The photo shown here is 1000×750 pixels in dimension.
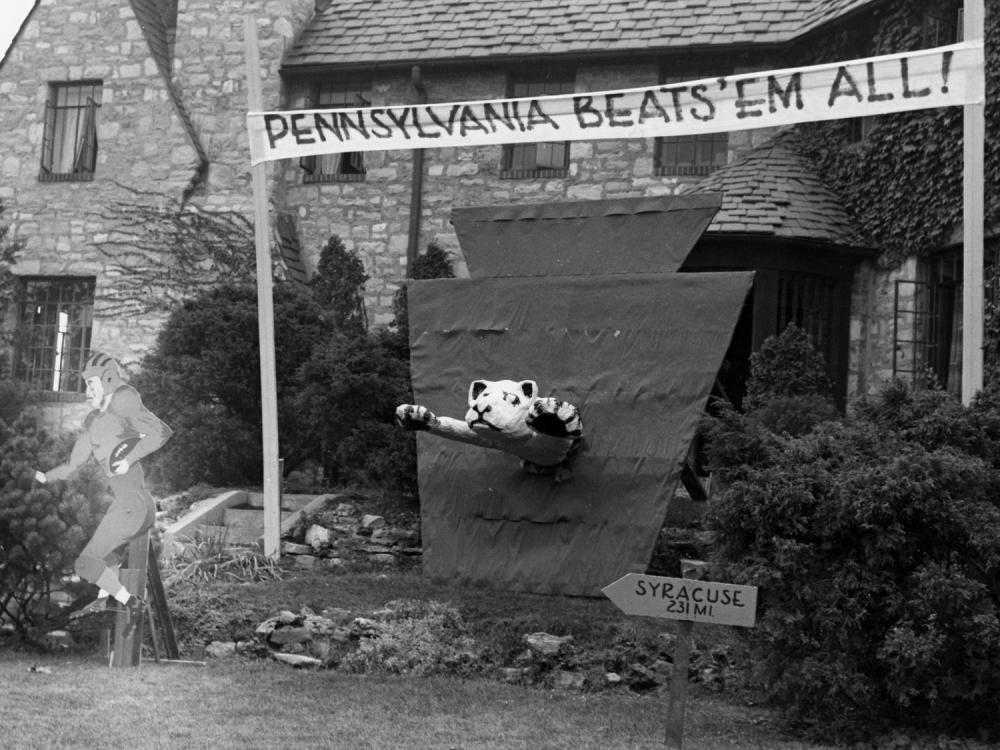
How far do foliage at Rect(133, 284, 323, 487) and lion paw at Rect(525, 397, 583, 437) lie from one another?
5303 mm

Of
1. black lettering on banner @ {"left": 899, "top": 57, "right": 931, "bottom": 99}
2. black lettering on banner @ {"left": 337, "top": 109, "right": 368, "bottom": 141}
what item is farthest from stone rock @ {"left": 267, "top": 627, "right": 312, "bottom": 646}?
black lettering on banner @ {"left": 899, "top": 57, "right": 931, "bottom": 99}

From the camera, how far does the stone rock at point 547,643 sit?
890 cm

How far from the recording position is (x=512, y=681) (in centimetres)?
873

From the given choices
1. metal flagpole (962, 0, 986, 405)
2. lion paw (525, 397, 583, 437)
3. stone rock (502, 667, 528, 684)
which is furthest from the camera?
metal flagpole (962, 0, 986, 405)

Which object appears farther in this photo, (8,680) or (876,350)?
(876,350)

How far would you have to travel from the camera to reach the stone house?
17.5 metres

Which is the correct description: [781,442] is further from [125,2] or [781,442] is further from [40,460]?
[125,2]

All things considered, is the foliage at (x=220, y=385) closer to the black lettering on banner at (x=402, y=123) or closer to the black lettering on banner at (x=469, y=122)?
the black lettering on banner at (x=402, y=123)

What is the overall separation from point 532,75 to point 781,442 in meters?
10.6

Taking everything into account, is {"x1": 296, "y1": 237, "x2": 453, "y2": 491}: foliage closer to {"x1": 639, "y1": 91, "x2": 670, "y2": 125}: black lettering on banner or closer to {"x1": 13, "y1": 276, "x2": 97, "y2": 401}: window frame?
{"x1": 639, "y1": 91, "x2": 670, "y2": 125}: black lettering on banner

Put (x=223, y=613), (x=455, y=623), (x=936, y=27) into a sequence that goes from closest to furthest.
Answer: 1. (x=455, y=623)
2. (x=223, y=613)
3. (x=936, y=27)

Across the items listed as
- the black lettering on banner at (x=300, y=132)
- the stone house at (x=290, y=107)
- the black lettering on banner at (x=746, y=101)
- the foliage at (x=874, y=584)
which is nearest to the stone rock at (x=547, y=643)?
the foliage at (x=874, y=584)

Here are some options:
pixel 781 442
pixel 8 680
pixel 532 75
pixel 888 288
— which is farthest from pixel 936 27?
pixel 8 680

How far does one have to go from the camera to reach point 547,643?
29.3 ft
